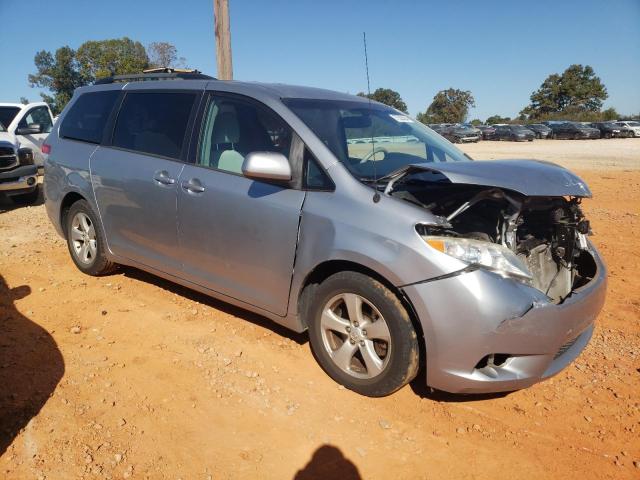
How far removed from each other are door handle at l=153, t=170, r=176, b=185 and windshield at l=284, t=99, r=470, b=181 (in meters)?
1.10

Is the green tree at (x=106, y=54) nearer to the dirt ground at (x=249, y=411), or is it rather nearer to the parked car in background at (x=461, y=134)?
the parked car in background at (x=461, y=134)

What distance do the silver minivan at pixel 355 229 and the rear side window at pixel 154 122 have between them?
15mm

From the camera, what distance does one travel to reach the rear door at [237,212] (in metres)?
3.06

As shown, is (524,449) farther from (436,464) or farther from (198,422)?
(198,422)

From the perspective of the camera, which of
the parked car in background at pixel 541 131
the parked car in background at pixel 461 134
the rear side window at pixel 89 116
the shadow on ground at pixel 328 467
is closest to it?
the shadow on ground at pixel 328 467

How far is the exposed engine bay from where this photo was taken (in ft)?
9.27

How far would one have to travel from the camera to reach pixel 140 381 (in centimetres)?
303

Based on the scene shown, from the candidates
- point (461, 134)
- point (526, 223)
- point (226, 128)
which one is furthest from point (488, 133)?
point (226, 128)

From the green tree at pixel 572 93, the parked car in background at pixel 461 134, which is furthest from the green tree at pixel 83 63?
the green tree at pixel 572 93

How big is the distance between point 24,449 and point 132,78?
3451mm

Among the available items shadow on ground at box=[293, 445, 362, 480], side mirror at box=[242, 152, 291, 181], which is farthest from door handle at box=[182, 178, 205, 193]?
shadow on ground at box=[293, 445, 362, 480]

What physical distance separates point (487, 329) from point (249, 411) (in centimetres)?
145

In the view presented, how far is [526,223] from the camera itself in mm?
3240

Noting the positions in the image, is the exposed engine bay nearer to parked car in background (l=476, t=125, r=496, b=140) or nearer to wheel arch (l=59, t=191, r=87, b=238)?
wheel arch (l=59, t=191, r=87, b=238)
